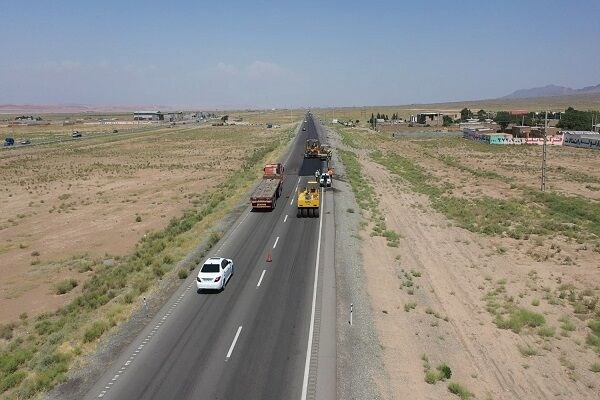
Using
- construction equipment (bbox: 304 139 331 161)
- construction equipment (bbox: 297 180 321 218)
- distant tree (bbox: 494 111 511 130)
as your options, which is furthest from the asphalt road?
distant tree (bbox: 494 111 511 130)

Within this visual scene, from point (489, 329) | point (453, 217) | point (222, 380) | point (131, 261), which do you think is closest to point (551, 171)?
point (453, 217)

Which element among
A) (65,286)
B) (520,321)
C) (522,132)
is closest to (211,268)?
(65,286)

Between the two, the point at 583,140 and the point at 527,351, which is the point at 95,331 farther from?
the point at 583,140

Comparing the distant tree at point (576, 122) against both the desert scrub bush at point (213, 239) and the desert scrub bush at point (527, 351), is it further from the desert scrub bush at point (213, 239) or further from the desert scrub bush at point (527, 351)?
the desert scrub bush at point (527, 351)

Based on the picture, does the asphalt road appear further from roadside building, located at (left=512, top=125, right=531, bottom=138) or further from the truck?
roadside building, located at (left=512, top=125, right=531, bottom=138)

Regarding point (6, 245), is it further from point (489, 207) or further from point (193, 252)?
point (489, 207)

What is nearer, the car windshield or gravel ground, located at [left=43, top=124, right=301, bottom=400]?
gravel ground, located at [left=43, top=124, right=301, bottom=400]

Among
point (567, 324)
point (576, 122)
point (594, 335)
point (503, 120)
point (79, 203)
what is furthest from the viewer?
point (503, 120)
